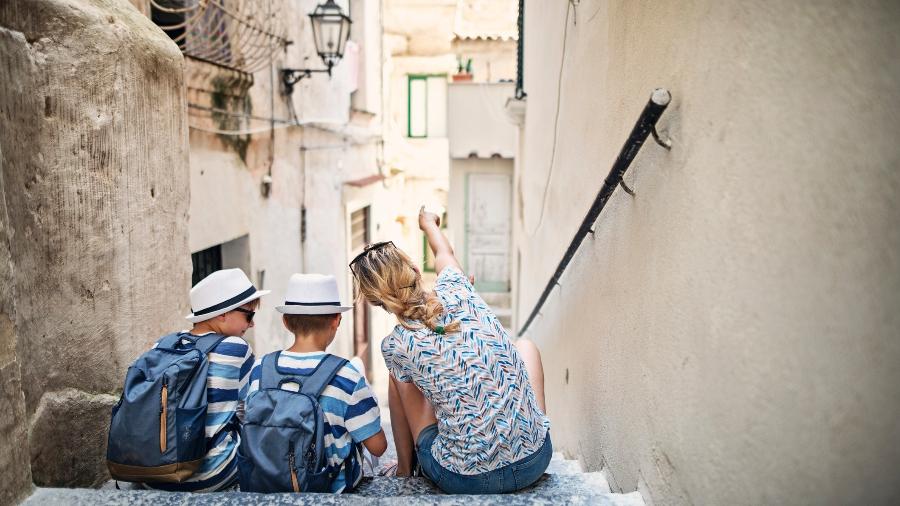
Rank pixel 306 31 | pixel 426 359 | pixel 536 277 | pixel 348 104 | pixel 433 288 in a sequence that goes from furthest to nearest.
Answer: pixel 348 104, pixel 306 31, pixel 536 277, pixel 433 288, pixel 426 359

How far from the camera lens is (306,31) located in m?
7.80

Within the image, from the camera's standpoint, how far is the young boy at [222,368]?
7.93 feet

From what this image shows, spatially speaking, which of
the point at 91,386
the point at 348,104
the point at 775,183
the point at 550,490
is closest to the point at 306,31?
the point at 348,104

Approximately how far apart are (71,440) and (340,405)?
1036 millimetres

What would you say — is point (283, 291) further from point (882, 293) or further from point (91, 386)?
point (882, 293)

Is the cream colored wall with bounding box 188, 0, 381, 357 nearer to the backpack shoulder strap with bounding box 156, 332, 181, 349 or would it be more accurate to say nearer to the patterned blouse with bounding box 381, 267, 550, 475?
the backpack shoulder strap with bounding box 156, 332, 181, 349

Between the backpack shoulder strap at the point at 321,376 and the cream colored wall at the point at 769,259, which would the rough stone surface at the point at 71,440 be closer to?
the backpack shoulder strap at the point at 321,376

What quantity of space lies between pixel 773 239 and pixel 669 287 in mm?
519

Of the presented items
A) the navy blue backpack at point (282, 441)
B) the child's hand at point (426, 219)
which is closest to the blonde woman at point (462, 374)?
the navy blue backpack at point (282, 441)

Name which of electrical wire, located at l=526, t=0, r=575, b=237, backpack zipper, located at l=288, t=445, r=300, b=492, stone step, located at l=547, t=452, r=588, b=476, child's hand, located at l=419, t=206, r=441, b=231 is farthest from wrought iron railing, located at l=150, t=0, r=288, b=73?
stone step, located at l=547, t=452, r=588, b=476

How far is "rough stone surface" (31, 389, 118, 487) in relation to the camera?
2.39 meters

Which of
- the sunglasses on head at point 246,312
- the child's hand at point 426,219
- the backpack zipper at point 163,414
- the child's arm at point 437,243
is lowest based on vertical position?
the backpack zipper at point 163,414

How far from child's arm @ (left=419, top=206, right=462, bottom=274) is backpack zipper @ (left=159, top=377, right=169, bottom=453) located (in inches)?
39.2

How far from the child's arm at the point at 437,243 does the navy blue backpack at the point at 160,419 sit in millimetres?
917
